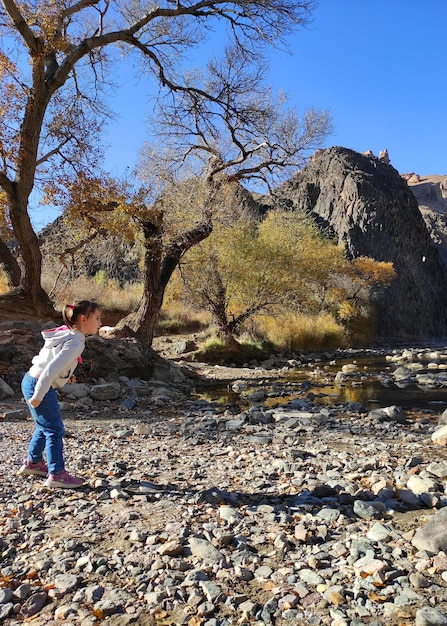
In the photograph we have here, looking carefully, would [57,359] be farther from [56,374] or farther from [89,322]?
[89,322]

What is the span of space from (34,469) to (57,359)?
119cm

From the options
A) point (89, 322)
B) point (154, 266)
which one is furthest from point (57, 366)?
point (154, 266)

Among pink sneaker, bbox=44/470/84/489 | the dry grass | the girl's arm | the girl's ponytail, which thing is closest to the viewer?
the girl's arm

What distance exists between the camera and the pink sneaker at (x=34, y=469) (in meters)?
4.41

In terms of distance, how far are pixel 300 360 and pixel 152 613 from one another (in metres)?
18.5

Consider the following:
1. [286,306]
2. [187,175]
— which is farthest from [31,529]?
[286,306]

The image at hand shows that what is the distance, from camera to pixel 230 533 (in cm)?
320

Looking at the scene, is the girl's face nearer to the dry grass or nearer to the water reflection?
the water reflection

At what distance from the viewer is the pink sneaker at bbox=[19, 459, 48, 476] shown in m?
4.41

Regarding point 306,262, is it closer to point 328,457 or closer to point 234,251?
point 234,251

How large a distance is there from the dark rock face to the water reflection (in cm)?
4330

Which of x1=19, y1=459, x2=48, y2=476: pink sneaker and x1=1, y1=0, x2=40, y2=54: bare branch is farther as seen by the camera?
x1=1, y1=0, x2=40, y2=54: bare branch

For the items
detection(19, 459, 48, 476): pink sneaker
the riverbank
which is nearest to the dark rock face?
the riverbank

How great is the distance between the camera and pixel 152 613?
7.93ft
